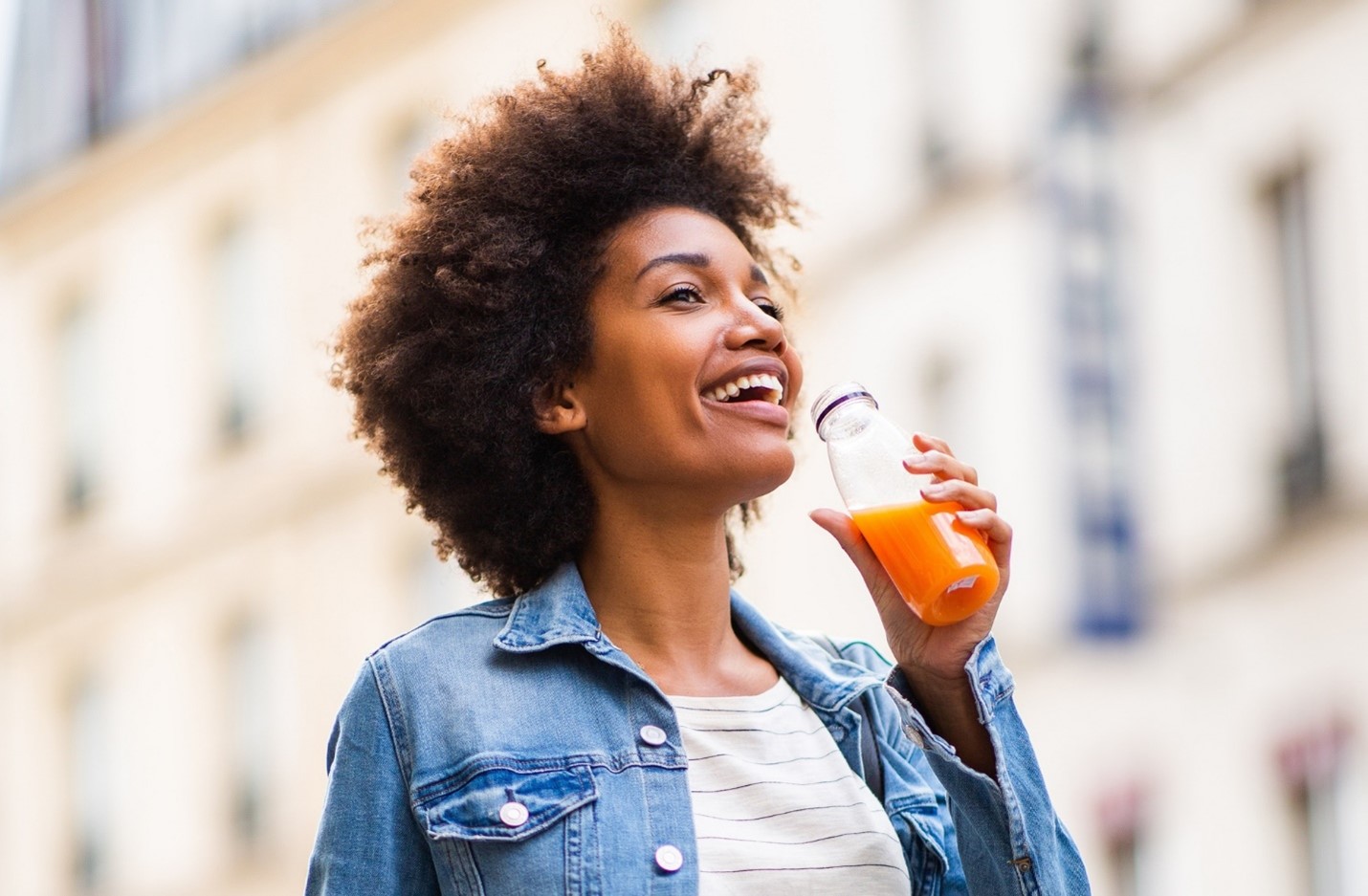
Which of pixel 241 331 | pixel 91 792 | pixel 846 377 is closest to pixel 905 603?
pixel 846 377

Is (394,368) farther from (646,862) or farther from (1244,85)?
(1244,85)

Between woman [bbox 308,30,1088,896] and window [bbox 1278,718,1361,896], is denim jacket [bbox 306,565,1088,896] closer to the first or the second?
woman [bbox 308,30,1088,896]

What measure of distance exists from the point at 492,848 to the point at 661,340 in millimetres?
758

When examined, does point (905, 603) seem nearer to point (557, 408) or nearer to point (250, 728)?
point (557, 408)

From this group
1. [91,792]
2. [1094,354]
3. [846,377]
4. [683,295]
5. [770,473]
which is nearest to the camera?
[770,473]

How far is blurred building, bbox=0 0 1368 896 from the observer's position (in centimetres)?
1248

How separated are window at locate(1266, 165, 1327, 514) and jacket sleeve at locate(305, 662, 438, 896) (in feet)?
31.9

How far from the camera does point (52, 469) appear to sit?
22.4m

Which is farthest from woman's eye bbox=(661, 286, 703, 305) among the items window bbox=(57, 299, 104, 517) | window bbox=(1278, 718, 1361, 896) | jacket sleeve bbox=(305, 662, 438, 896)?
window bbox=(57, 299, 104, 517)

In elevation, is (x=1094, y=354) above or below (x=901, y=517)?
above

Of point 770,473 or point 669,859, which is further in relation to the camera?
point 770,473

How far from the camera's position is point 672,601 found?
11.0ft

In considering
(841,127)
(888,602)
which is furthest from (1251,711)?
(888,602)

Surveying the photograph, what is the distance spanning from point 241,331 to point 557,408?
17.4 meters
